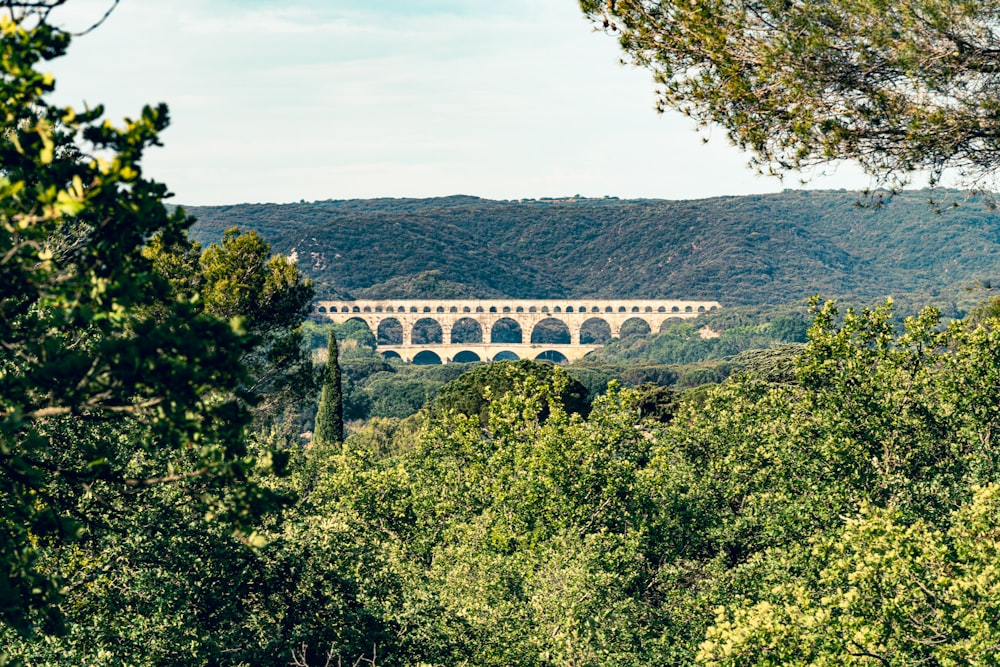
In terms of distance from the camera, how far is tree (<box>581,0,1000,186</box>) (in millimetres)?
12859

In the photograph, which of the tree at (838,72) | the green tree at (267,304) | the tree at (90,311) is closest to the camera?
the tree at (90,311)

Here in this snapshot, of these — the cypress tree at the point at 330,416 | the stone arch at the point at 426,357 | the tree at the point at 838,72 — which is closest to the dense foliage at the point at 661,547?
the tree at the point at 838,72

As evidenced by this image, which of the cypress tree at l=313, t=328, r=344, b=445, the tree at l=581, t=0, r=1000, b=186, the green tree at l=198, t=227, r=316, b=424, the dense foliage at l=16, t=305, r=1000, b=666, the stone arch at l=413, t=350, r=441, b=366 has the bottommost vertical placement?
the stone arch at l=413, t=350, r=441, b=366

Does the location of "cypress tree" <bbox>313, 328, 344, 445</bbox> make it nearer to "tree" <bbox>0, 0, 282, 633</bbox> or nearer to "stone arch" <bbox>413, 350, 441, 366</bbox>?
"tree" <bbox>0, 0, 282, 633</bbox>

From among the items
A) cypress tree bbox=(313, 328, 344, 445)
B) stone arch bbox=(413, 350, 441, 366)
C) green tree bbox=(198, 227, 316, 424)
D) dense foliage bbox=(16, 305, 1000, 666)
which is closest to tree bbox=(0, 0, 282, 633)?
dense foliage bbox=(16, 305, 1000, 666)

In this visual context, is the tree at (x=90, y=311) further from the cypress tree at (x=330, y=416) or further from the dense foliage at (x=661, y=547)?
the cypress tree at (x=330, y=416)

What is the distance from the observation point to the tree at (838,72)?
42.2ft

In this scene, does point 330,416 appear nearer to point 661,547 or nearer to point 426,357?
point 661,547

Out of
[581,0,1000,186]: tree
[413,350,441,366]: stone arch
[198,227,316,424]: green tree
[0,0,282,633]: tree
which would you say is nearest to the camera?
[0,0,282,633]: tree

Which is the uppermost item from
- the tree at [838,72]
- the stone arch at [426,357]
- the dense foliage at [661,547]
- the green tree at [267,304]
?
the tree at [838,72]

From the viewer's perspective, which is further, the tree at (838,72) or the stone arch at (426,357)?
the stone arch at (426,357)

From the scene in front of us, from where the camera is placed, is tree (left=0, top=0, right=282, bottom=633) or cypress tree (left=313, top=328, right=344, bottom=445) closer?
tree (left=0, top=0, right=282, bottom=633)

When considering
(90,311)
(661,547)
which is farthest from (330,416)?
(90,311)

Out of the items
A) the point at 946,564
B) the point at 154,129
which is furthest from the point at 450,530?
the point at 154,129
